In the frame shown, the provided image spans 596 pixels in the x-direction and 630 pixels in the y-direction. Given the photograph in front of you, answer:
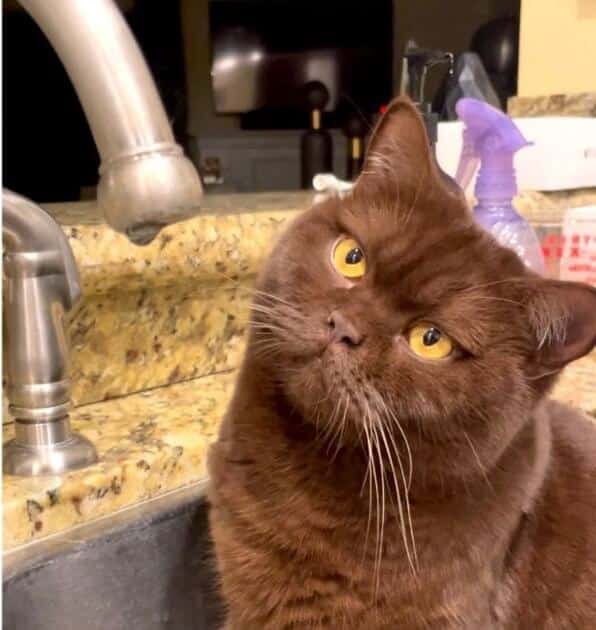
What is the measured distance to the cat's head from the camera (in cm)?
55

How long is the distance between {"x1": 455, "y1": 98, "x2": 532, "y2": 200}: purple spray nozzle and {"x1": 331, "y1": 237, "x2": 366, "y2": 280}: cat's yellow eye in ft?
1.10

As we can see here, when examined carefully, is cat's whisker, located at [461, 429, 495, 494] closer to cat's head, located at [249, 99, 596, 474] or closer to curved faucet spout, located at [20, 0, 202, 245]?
cat's head, located at [249, 99, 596, 474]

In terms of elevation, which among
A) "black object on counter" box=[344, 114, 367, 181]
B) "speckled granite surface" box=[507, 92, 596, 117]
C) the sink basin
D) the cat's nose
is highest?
"speckled granite surface" box=[507, 92, 596, 117]

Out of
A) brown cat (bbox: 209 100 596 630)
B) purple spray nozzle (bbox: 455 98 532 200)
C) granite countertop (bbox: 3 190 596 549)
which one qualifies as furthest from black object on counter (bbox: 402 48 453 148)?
brown cat (bbox: 209 100 596 630)

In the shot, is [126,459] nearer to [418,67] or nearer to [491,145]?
[491,145]

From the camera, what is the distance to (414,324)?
0.57 metres

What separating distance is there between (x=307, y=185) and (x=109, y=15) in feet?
6.05

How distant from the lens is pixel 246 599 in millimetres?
614

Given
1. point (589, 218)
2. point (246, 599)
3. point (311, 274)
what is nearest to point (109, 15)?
point (311, 274)

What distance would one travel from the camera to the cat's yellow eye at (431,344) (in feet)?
1.84

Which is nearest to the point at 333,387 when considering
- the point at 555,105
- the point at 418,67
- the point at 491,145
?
the point at 491,145

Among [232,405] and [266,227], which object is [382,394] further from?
[266,227]

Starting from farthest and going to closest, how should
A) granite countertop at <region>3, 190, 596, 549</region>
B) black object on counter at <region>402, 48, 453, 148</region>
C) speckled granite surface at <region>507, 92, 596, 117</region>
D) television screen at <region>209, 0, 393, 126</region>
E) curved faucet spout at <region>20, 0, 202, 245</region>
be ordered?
television screen at <region>209, 0, 393, 126</region>, speckled granite surface at <region>507, 92, 596, 117</region>, black object on counter at <region>402, 48, 453, 148</region>, granite countertop at <region>3, 190, 596, 549</region>, curved faucet spout at <region>20, 0, 202, 245</region>

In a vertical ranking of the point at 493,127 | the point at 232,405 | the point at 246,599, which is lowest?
the point at 246,599
